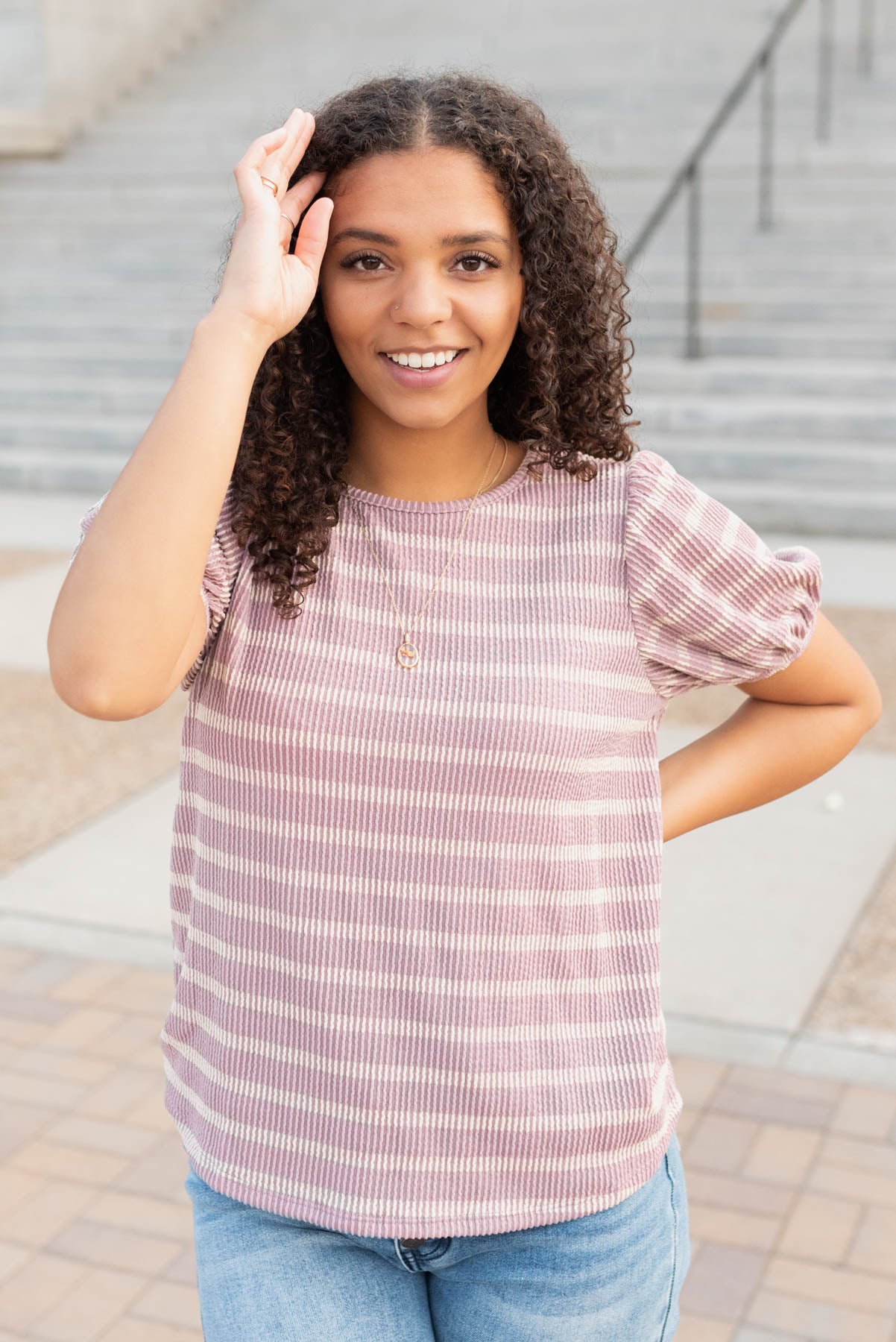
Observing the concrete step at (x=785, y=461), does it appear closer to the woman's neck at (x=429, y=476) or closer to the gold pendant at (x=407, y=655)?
the woman's neck at (x=429, y=476)

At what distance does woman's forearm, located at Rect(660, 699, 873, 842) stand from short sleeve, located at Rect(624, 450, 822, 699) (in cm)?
18

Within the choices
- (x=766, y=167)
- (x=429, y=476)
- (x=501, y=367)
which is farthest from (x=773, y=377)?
(x=429, y=476)

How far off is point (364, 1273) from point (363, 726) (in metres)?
0.51

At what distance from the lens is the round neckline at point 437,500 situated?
1607 millimetres

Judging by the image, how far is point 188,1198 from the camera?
3205 mm

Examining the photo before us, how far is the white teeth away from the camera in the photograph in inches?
61.6

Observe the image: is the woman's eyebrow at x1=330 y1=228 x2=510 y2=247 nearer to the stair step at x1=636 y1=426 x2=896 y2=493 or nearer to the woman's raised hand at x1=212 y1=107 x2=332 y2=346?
the woman's raised hand at x1=212 y1=107 x2=332 y2=346

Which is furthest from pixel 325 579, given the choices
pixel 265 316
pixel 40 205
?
pixel 40 205

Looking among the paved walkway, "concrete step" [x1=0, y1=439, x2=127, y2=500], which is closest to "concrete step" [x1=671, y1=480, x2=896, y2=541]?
the paved walkway

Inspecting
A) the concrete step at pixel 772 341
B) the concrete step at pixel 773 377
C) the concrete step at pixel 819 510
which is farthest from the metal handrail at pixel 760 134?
the concrete step at pixel 819 510

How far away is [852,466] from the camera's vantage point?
28.5 feet

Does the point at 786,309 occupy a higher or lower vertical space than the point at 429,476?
lower

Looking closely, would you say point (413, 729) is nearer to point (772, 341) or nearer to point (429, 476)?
point (429, 476)

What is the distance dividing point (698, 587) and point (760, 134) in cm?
1205
